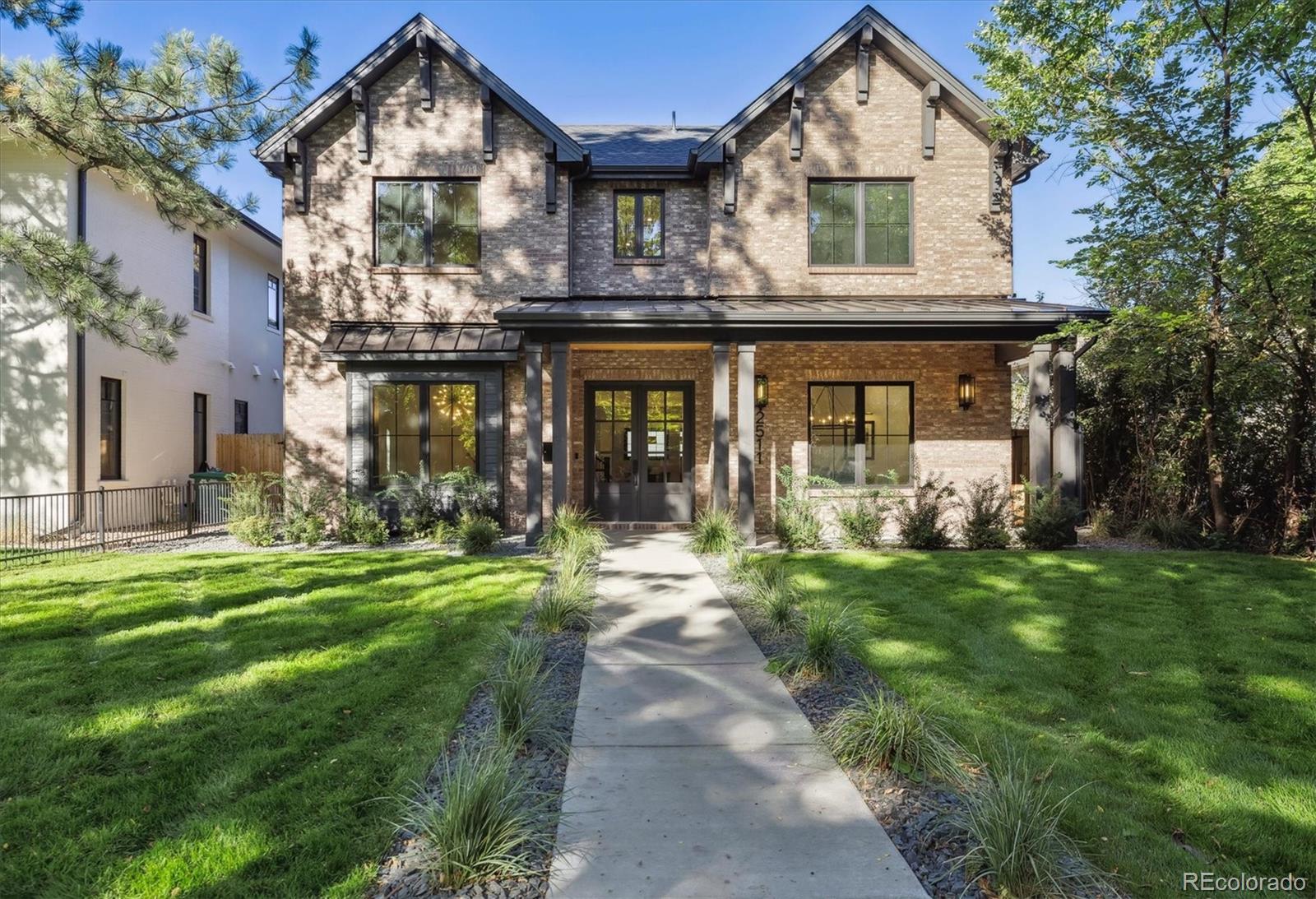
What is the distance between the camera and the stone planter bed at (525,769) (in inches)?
102

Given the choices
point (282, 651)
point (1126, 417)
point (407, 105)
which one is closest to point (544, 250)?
point (407, 105)

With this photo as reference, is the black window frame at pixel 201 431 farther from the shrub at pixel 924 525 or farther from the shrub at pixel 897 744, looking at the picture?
the shrub at pixel 897 744

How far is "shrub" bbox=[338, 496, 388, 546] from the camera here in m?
10.5

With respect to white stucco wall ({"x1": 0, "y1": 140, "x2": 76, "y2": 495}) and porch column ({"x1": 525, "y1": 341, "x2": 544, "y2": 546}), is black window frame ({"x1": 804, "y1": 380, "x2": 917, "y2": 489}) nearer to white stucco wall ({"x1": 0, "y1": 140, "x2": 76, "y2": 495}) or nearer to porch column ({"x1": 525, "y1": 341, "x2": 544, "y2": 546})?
porch column ({"x1": 525, "y1": 341, "x2": 544, "y2": 546})

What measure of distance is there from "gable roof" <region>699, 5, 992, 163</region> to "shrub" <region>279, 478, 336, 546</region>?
8.68 metres

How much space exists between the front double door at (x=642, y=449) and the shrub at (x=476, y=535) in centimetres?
275

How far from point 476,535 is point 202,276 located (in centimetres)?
1139

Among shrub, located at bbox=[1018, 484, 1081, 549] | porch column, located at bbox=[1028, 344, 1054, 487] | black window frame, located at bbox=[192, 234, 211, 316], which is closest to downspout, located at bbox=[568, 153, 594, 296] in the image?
porch column, located at bbox=[1028, 344, 1054, 487]

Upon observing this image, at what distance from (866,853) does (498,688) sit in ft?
7.42

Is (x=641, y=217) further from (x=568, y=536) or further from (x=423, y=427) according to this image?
(x=568, y=536)

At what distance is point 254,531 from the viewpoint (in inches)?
412

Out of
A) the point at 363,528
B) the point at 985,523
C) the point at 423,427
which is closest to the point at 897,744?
the point at 985,523

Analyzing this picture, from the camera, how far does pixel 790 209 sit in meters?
11.8

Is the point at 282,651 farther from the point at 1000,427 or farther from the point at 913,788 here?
the point at 1000,427
